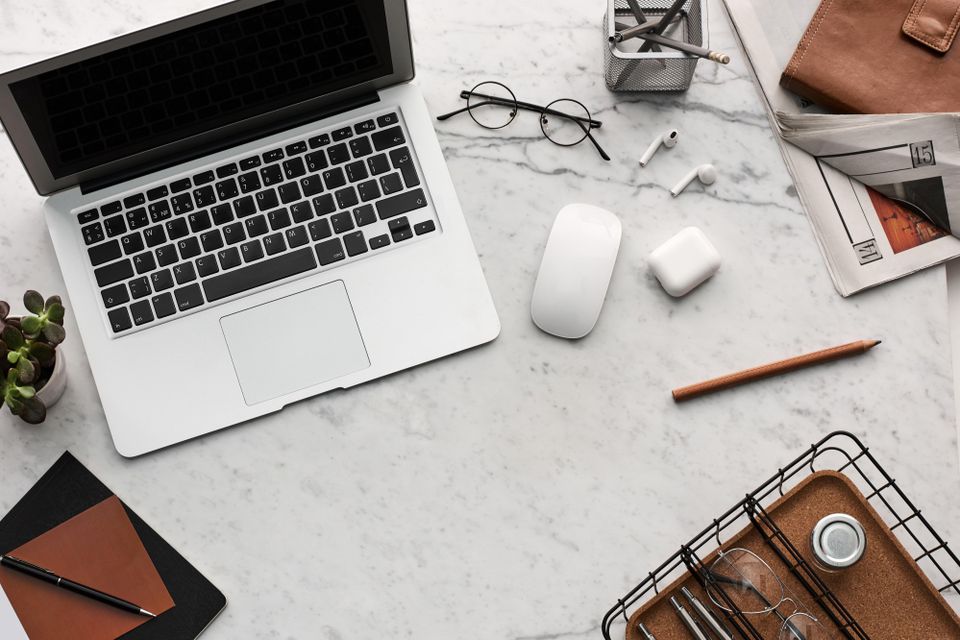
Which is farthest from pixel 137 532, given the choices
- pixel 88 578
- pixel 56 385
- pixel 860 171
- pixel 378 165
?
pixel 860 171

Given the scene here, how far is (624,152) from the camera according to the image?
1.03 metres

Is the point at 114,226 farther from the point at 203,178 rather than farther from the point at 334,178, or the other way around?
the point at 334,178

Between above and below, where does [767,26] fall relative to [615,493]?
above

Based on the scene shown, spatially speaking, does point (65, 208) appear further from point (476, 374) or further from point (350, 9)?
point (476, 374)

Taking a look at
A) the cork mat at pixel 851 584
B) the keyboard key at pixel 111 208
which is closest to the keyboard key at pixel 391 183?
the keyboard key at pixel 111 208

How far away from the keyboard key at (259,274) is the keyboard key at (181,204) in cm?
9

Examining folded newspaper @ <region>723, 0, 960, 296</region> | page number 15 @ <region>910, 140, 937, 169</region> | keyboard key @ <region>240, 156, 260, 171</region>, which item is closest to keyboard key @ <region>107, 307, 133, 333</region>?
keyboard key @ <region>240, 156, 260, 171</region>

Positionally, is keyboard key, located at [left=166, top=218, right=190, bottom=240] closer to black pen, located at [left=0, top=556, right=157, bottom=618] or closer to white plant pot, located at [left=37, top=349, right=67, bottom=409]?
white plant pot, located at [left=37, top=349, right=67, bottom=409]

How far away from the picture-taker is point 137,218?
96 centimetres

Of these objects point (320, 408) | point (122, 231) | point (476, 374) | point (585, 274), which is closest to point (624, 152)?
point (585, 274)

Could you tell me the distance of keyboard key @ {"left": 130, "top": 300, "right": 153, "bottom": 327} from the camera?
944mm

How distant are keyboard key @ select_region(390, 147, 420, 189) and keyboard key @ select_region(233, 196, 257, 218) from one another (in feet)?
0.56

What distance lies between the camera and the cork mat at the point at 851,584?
0.79 meters

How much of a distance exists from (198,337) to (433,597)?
0.40 metres
